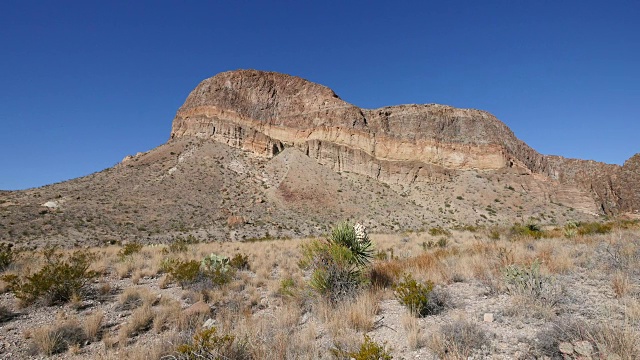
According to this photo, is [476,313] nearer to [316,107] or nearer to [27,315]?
[27,315]

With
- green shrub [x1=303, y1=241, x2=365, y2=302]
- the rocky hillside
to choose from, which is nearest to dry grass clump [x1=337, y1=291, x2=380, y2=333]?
green shrub [x1=303, y1=241, x2=365, y2=302]

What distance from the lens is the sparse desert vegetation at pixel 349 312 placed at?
355 cm

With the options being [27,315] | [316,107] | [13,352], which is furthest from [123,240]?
[316,107]

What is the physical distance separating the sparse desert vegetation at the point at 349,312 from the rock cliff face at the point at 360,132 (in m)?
44.8

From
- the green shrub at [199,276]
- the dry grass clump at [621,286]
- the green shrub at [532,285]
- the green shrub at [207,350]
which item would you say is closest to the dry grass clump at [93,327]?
the green shrub at [207,350]

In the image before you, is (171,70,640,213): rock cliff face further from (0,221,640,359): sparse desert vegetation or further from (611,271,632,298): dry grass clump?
(611,271,632,298): dry grass clump

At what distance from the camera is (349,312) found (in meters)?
4.87

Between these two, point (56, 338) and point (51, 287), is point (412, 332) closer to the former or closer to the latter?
point (56, 338)

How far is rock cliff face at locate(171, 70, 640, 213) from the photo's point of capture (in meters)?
53.0

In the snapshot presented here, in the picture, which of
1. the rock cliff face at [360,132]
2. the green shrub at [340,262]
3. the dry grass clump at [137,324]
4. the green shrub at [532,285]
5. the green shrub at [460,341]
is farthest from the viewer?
the rock cliff face at [360,132]

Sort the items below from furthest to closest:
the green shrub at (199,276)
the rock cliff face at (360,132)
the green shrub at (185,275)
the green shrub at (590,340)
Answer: the rock cliff face at (360,132) < the green shrub at (185,275) < the green shrub at (199,276) < the green shrub at (590,340)

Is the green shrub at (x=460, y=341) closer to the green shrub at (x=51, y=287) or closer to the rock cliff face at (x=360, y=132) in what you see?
the green shrub at (x=51, y=287)

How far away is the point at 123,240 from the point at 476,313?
99.1 ft

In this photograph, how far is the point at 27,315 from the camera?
243 inches
